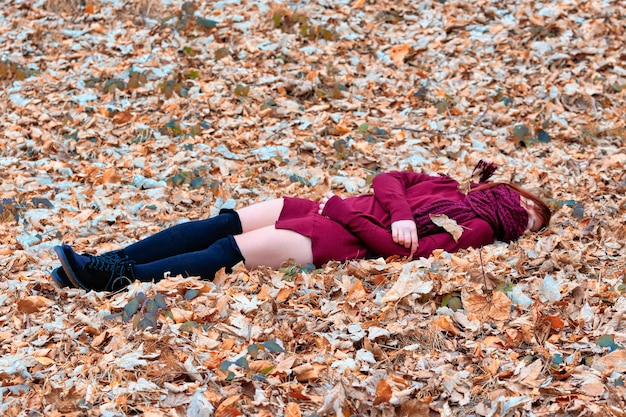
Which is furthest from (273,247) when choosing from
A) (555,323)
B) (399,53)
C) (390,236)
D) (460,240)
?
(399,53)

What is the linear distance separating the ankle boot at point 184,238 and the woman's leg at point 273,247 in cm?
17

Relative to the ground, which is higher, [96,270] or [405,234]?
[96,270]

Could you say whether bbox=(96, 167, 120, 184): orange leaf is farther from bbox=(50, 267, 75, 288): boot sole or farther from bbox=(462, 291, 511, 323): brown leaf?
bbox=(462, 291, 511, 323): brown leaf

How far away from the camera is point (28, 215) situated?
493cm

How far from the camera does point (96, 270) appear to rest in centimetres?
388

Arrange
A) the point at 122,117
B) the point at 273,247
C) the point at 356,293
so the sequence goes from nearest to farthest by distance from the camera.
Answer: the point at 356,293
the point at 273,247
the point at 122,117

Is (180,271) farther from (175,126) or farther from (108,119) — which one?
(108,119)

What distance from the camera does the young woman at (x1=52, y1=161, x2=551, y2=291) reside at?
13.1 feet

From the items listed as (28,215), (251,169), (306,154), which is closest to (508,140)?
(306,154)

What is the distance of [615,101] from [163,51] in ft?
13.8

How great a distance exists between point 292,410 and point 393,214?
1659mm

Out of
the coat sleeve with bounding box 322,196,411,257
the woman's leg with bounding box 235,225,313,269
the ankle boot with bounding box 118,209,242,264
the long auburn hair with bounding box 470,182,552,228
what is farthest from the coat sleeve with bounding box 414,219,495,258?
the ankle boot with bounding box 118,209,242,264

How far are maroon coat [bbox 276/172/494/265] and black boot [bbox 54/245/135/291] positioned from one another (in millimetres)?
908

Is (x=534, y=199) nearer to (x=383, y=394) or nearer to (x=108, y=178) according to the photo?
(x=383, y=394)
